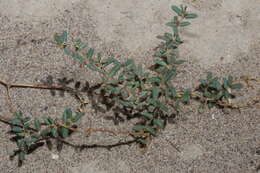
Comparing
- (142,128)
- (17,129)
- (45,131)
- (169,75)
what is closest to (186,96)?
(169,75)

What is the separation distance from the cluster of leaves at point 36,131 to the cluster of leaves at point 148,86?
0.27m

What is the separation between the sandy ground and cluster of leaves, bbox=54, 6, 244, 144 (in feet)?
0.35

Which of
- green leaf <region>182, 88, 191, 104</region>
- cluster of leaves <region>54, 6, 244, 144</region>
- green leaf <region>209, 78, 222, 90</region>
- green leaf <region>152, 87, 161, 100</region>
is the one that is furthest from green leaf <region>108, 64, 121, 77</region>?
green leaf <region>209, 78, 222, 90</region>

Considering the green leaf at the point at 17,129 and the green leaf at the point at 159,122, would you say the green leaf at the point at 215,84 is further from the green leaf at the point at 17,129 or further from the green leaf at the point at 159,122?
the green leaf at the point at 17,129

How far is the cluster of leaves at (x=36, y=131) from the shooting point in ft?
7.27

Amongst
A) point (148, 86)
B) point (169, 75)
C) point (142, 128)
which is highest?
point (169, 75)

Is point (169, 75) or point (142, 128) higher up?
point (169, 75)

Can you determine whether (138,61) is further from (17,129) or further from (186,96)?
(17,129)

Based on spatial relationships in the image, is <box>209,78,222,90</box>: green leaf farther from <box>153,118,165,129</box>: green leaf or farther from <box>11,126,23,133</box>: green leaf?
<box>11,126,23,133</box>: green leaf

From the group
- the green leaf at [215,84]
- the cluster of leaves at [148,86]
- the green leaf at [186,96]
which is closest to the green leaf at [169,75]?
the cluster of leaves at [148,86]

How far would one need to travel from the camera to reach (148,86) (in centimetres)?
246

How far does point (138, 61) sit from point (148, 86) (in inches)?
9.8

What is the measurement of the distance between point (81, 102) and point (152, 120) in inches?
16.6

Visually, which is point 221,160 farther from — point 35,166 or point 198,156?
point 35,166
